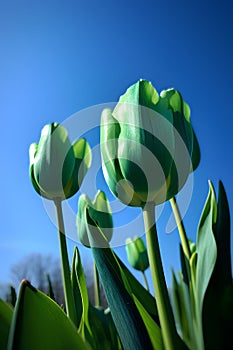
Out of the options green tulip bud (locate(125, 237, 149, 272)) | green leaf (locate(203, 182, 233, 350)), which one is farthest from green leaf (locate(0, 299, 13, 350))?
green tulip bud (locate(125, 237, 149, 272))

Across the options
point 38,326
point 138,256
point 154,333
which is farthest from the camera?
point 138,256

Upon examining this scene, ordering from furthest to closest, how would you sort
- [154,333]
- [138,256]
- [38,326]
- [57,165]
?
[138,256] < [57,165] < [154,333] < [38,326]

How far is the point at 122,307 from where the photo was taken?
0.19 m

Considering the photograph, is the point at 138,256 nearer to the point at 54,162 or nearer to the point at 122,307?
the point at 54,162

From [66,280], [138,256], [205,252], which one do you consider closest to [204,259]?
[205,252]

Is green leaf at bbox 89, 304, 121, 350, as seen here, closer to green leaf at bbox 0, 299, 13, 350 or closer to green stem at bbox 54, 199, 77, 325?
green stem at bbox 54, 199, 77, 325

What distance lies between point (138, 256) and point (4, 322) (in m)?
0.76

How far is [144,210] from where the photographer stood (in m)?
0.21

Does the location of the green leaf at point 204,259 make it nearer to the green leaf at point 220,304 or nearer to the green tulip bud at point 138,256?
the green leaf at point 220,304

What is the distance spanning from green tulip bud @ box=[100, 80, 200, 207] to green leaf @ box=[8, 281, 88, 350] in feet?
0.31

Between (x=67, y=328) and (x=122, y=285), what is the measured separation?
7 centimetres

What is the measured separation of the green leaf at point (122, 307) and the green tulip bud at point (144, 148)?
0.13 ft

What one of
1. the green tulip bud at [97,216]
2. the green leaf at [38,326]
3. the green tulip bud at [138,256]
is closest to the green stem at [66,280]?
the green tulip bud at [97,216]

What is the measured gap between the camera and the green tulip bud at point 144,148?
20 centimetres
